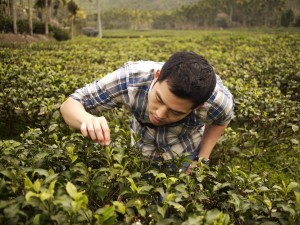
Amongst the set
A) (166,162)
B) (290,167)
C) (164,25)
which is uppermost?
(164,25)

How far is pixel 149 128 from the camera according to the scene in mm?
2619

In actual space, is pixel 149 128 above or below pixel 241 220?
above

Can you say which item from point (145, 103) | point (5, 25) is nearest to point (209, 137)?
point (145, 103)

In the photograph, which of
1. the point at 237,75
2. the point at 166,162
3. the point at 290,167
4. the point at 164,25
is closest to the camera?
the point at 166,162

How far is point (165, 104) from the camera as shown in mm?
1969

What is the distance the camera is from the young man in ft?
6.30

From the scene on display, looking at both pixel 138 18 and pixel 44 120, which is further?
pixel 138 18

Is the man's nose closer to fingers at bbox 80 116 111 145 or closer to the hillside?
fingers at bbox 80 116 111 145

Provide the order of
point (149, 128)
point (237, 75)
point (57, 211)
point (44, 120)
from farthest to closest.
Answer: point (237, 75), point (44, 120), point (149, 128), point (57, 211)

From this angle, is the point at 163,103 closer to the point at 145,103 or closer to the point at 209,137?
the point at 145,103

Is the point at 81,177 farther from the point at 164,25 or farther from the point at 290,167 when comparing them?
the point at 164,25

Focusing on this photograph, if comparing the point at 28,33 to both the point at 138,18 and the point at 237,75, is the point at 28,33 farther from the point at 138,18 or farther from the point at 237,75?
the point at 138,18

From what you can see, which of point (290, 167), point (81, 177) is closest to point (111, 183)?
point (81, 177)

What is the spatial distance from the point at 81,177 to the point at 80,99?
932mm
